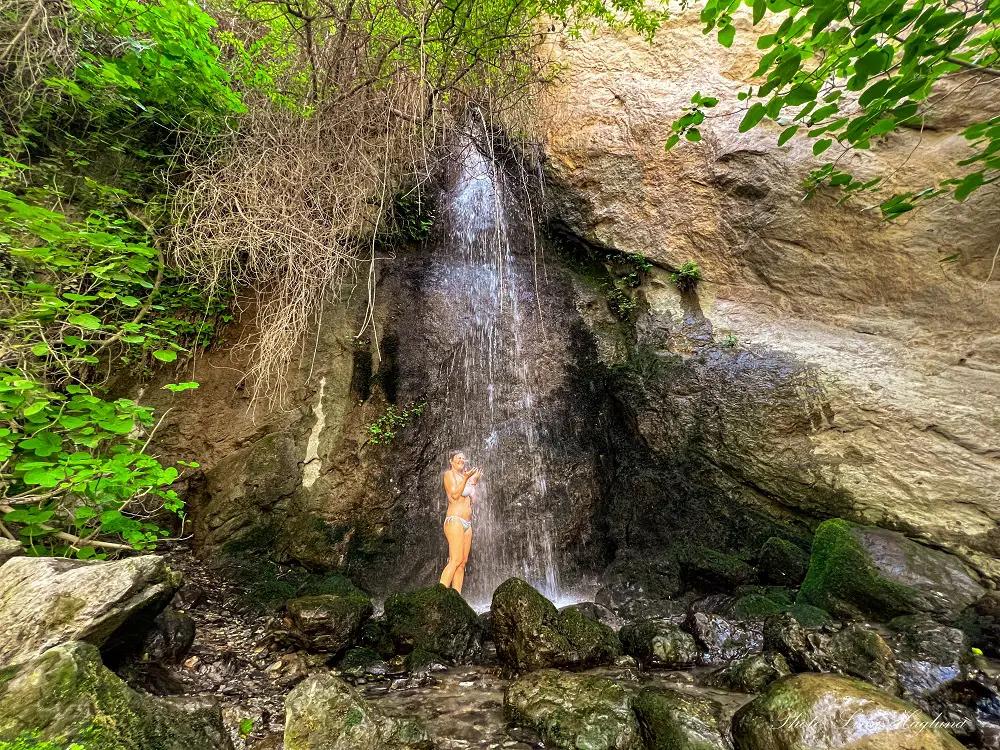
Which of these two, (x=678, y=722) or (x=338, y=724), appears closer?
(x=338, y=724)

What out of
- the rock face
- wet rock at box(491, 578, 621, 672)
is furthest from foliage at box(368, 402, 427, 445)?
the rock face

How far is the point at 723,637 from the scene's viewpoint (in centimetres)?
362

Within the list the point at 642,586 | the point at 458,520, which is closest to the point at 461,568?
the point at 458,520

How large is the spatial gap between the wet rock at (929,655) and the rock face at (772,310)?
1080 millimetres

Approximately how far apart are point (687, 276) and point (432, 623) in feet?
17.2

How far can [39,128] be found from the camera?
4.29m

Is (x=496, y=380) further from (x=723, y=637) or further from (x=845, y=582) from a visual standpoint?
(x=845, y=582)

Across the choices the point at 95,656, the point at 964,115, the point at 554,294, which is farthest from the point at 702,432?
the point at 95,656

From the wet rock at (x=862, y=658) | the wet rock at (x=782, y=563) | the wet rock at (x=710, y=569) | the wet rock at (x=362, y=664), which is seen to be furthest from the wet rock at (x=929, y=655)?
the wet rock at (x=362, y=664)

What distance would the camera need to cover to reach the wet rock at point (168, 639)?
9.91ft

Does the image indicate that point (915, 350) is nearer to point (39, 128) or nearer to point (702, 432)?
point (702, 432)

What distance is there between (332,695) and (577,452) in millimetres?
3921

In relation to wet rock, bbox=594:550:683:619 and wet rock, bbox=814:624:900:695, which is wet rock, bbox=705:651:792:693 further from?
wet rock, bbox=594:550:683:619

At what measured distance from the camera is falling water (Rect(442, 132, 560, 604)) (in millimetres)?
5492
